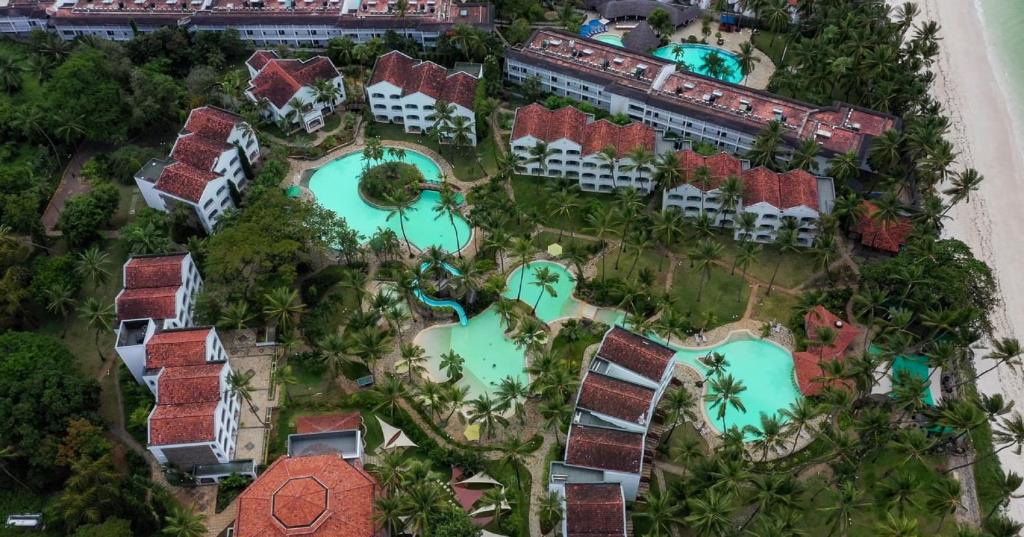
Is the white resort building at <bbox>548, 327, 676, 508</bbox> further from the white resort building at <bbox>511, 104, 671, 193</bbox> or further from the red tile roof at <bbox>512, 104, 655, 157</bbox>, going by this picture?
the red tile roof at <bbox>512, 104, 655, 157</bbox>

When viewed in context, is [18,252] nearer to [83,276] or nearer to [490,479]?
[83,276]

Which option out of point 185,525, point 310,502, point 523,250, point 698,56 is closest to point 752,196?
point 523,250

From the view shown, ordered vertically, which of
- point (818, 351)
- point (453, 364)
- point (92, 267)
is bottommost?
point (818, 351)

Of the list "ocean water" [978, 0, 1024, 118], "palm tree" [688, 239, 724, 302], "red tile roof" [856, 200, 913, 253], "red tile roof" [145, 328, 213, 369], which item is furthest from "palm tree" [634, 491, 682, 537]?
"ocean water" [978, 0, 1024, 118]

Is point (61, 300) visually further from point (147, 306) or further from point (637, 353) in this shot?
point (637, 353)

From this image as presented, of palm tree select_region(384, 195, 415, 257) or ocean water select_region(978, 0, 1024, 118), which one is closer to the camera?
palm tree select_region(384, 195, 415, 257)
